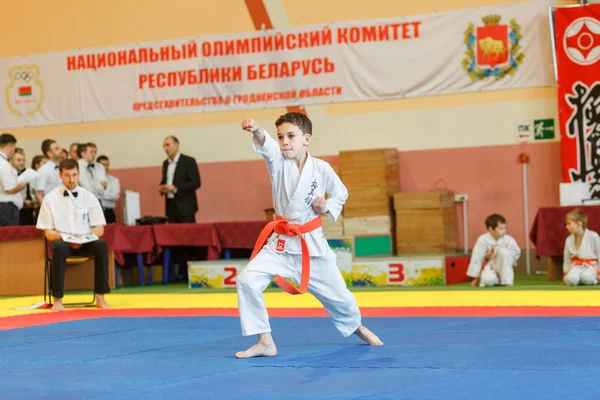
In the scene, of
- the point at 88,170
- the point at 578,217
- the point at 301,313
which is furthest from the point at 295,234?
the point at 88,170

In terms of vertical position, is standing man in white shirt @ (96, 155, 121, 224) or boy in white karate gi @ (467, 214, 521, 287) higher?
standing man in white shirt @ (96, 155, 121, 224)

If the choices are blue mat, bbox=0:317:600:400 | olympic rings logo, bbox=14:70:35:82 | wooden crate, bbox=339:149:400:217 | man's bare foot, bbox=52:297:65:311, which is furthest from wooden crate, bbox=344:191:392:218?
olympic rings logo, bbox=14:70:35:82

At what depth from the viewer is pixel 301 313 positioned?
6.75m

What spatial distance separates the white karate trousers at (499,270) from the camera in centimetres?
887

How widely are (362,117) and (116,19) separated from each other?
3.98m

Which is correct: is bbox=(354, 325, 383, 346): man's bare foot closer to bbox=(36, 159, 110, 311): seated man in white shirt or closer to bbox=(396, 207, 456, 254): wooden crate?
bbox=(36, 159, 110, 311): seated man in white shirt

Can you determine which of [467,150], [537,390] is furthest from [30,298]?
[537,390]

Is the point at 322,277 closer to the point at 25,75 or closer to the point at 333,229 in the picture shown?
the point at 333,229

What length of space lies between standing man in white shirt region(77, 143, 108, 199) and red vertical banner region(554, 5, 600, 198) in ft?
18.6

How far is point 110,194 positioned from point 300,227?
757 centimetres

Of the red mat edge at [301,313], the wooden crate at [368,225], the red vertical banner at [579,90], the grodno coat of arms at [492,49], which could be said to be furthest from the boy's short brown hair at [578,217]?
the grodno coat of arms at [492,49]

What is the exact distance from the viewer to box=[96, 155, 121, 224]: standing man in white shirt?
11625 mm

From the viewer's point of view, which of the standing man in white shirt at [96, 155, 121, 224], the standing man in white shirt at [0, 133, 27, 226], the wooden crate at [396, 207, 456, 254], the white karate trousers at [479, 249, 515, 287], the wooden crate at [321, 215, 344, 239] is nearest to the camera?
the white karate trousers at [479, 249, 515, 287]

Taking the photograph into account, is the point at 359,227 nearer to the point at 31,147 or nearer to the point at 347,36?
the point at 347,36
